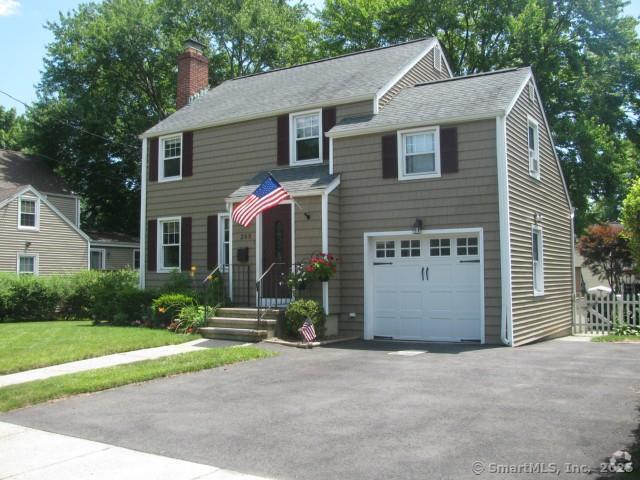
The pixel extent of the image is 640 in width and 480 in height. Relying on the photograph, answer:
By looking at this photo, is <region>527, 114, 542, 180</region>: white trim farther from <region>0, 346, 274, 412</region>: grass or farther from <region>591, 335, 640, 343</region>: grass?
<region>0, 346, 274, 412</region>: grass

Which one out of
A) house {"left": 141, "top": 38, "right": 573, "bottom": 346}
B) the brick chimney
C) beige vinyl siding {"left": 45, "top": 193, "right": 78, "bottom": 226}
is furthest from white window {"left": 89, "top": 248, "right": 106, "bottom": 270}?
house {"left": 141, "top": 38, "right": 573, "bottom": 346}

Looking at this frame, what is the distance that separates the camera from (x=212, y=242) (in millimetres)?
17406

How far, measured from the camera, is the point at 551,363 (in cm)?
986

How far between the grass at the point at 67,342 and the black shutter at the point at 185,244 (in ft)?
10.7

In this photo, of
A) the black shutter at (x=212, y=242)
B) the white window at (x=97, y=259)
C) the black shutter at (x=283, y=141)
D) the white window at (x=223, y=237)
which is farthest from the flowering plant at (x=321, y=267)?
the white window at (x=97, y=259)

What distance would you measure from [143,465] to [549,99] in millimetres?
23674

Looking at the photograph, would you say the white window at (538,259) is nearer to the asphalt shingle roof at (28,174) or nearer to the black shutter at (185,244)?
the black shutter at (185,244)

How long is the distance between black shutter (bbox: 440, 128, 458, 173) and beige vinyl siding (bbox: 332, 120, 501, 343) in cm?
11

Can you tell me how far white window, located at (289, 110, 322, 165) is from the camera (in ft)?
52.7

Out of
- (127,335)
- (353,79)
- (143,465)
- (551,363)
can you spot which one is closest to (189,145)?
(353,79)

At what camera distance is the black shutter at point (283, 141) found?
54.2 feet

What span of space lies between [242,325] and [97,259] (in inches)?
857

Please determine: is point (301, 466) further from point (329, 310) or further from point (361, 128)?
point (361, 128)

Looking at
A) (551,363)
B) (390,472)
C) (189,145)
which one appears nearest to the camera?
(390,472)
